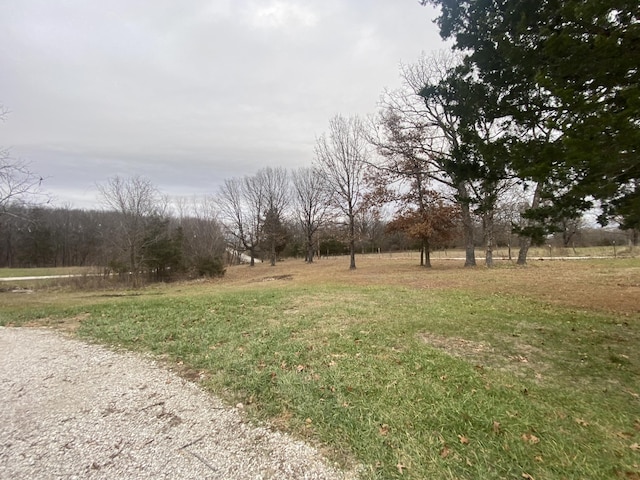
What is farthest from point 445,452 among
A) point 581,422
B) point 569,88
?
point 569,88

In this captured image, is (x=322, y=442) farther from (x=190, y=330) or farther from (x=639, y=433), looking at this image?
(x=190, y=330)

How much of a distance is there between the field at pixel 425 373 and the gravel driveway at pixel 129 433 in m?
0.25

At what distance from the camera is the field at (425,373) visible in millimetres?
2328

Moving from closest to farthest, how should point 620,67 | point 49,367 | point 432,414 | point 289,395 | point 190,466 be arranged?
point 190,466 < point 432,414 < point 289,395 < point 620,67 < point 49,367

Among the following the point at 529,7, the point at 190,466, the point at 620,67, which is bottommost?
the point at 190,466

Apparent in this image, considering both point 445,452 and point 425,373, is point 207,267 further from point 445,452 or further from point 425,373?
point 445,452

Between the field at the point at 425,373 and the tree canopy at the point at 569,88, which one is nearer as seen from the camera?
the field at the point at 425,373

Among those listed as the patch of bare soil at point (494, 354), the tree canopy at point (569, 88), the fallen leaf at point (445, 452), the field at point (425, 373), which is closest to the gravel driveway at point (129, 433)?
the field at point (425, 373)

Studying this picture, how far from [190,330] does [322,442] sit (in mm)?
4042

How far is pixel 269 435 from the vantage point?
2617 mm

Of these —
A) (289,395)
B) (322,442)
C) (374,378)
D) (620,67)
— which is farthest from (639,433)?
(620,67)

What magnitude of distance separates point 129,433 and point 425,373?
3009 millimetres

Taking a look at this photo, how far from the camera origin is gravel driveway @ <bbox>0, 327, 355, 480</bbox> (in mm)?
2234

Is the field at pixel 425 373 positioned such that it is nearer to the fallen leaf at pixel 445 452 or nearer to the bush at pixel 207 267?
the fallen leaf at pixel 445 452
